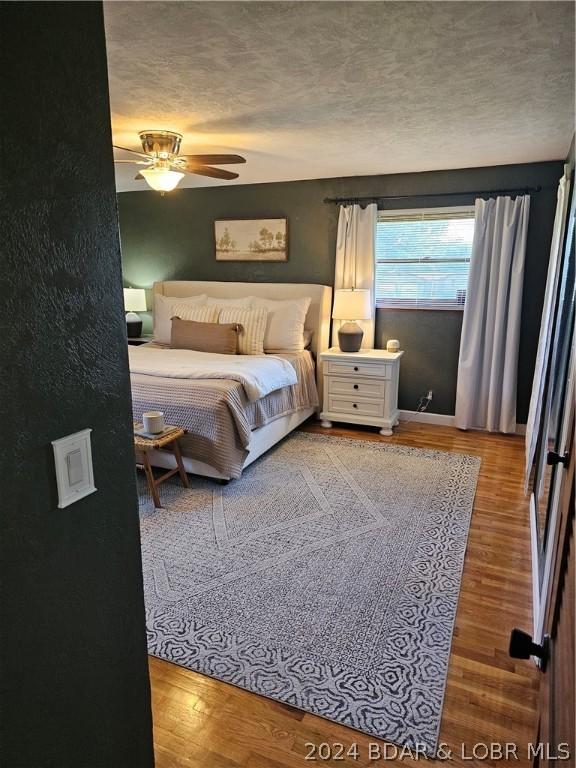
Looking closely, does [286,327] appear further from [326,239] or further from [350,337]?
[326,239]

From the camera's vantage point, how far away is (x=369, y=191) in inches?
175

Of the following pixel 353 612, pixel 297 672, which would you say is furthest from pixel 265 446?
pixel 297 672

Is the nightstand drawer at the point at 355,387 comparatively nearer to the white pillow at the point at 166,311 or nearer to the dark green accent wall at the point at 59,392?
the white pillow at the point at 166,311

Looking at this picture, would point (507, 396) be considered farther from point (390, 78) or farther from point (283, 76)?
point (283, 76)

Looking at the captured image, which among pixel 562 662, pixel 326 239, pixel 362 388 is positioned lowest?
pixel 362 388

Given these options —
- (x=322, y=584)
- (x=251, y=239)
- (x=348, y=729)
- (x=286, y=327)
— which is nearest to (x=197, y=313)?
(x=286, y=327)

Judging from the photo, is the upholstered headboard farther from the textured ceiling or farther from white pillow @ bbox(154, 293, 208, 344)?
the textured ceiling

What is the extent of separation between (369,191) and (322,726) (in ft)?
13.6

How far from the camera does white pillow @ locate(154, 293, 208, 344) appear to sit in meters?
4.86

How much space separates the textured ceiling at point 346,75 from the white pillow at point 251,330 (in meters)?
1.44

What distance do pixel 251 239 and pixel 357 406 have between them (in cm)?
212

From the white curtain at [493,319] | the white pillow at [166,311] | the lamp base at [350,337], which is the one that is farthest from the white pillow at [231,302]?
the white curtain at [493,319]

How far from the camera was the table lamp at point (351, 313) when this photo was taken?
435cm

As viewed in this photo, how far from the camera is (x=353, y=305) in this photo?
4.36m
